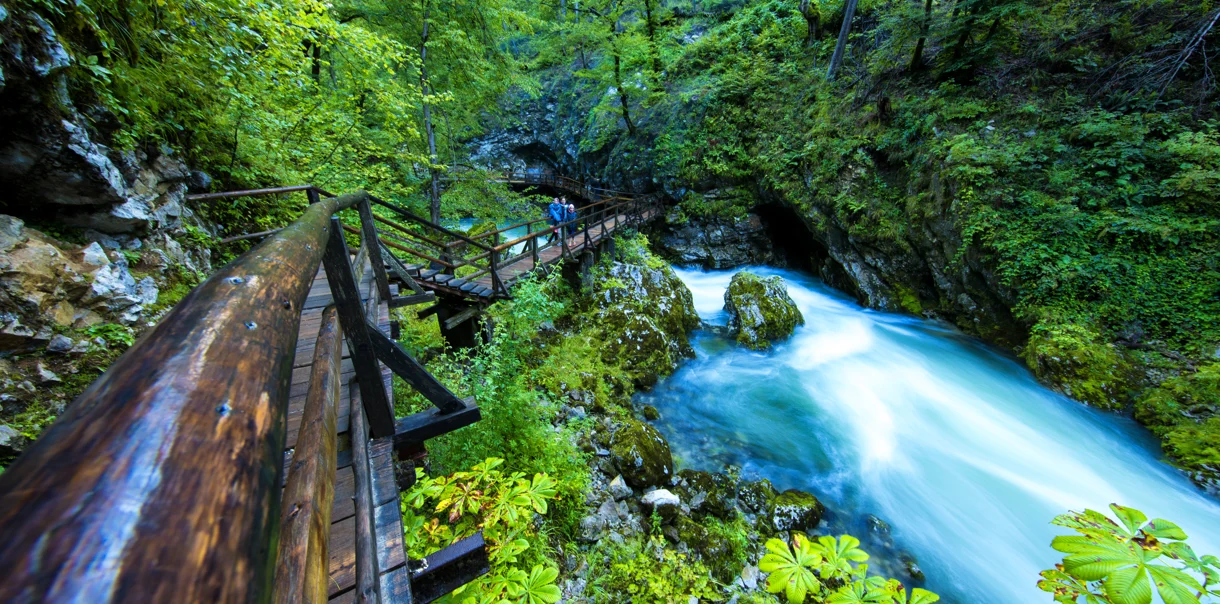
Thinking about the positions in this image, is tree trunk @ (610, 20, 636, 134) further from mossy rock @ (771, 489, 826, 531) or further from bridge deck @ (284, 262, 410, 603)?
bridge deck @ (284, 262, 410, 603)

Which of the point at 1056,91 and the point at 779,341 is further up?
the point at 1056,91

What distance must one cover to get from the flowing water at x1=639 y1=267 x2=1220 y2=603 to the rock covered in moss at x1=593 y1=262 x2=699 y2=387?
458mm

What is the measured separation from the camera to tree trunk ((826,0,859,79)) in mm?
13719

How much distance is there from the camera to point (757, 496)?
5.49 meters

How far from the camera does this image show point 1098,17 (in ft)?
28.8

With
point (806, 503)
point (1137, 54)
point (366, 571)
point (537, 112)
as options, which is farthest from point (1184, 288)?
point (537, 112)

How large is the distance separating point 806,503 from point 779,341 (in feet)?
16.2

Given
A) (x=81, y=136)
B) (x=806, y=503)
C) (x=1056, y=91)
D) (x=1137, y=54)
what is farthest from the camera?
(x=1056, y=91)

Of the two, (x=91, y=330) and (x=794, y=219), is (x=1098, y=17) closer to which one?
(x=794, y=219)

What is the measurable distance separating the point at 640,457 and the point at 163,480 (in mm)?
5351

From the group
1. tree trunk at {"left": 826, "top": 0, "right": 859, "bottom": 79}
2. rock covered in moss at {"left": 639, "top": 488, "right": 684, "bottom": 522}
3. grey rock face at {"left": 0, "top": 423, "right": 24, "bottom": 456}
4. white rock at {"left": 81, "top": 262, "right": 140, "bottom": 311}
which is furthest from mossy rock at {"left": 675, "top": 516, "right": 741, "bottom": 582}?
tree trunk at {"left": 826, "top": 0, "right": 859, "bottom": 79}

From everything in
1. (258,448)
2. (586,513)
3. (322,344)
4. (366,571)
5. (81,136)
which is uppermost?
(81,136)

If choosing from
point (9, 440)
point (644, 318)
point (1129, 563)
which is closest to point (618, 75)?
point (644, 318)

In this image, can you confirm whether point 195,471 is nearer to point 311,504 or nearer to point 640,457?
point 311,504
